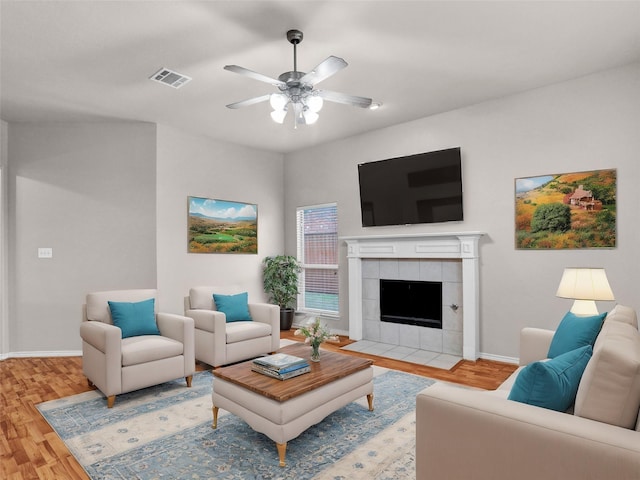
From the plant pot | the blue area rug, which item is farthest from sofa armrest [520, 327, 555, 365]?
the plant pot

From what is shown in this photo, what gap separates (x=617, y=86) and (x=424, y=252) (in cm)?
249

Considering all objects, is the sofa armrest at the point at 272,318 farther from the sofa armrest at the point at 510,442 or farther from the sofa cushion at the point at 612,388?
the sofa cushion at the point at 612,388

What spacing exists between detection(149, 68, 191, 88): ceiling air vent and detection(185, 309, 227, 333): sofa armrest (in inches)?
92.4

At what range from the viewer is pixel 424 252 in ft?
15.5

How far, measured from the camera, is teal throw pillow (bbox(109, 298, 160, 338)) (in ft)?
11.5

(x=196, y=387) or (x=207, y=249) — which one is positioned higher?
(x=207, y=249)

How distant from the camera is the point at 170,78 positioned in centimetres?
357

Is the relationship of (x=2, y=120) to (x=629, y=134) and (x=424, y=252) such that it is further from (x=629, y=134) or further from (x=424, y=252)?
(x=629, y=134)

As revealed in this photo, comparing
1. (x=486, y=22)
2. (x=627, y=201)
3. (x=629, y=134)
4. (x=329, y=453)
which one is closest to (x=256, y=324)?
(x=329, y=453)

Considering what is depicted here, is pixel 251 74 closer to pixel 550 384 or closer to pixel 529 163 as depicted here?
pixel 550 384

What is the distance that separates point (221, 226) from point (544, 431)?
4910 mm

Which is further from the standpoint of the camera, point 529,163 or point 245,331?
point 245,331

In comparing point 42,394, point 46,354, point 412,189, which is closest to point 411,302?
point 412,189

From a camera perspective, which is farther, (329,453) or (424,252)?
(424,252)
